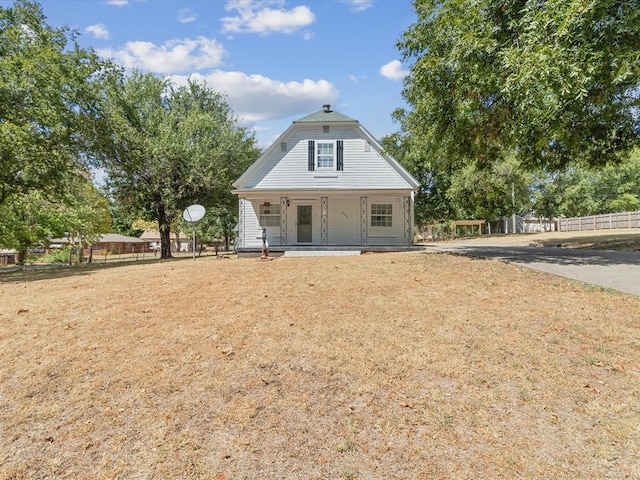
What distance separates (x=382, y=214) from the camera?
17141mm

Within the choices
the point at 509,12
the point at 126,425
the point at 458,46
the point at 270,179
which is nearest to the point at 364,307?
the point at 126,425

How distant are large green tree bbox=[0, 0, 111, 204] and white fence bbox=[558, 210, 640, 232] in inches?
1442

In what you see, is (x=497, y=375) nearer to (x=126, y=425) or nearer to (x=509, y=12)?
(x=126, y=425)

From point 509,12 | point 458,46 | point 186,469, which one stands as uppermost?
point 509,12

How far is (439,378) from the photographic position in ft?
12.3

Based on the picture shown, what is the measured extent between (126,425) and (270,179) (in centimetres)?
1466

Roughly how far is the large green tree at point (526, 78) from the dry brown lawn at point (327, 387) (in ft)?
15.4

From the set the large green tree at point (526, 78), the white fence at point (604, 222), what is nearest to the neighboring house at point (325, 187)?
the large green tree at point (526, 78)

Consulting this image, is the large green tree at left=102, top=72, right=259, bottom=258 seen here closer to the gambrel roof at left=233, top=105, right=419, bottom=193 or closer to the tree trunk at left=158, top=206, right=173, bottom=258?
the tree trunk at left=158, top=206, right=173, bottom=258

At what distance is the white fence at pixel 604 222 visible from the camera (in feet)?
96.7

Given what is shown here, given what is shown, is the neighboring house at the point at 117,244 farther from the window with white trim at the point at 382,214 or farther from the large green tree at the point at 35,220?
the window with white trim at the point at 382,214

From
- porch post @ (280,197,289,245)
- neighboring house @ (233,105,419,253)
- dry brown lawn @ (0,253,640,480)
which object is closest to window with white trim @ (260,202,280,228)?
neighboring house @ (233,105,419,253)

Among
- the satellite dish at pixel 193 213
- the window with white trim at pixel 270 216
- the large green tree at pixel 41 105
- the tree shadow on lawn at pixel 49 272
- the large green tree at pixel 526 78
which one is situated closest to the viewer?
the large green tree at pixel 526 78

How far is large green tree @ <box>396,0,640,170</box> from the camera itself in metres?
7.59
